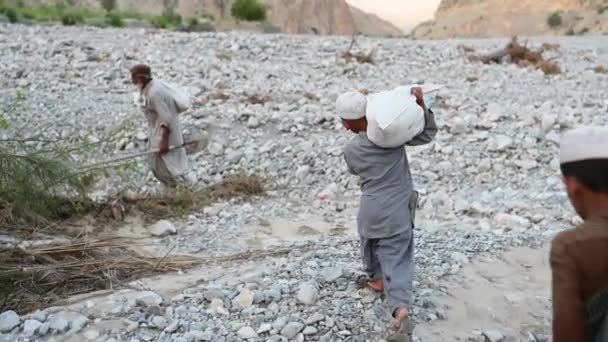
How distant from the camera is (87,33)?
1548 cm

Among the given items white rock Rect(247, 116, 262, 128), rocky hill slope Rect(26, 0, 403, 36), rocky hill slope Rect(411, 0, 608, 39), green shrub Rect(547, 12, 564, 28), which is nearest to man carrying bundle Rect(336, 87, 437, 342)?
white rock Rect(247, 116, 262, 128)

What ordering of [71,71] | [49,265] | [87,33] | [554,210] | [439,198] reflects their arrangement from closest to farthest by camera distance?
[49,265] → [554,210] → [439,198] → [71,71] → [87,33]

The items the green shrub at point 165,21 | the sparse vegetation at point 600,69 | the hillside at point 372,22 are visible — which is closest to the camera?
the sparse vegetation at point 600,69

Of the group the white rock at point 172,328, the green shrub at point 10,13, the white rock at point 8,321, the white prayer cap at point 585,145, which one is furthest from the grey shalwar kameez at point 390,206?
the green shrub at point 10,13

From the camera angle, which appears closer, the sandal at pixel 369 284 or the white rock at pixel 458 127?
the sandal at pixel 369 284

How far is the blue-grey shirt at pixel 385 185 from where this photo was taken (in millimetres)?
3172

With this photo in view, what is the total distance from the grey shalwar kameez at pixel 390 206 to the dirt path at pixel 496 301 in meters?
0.28

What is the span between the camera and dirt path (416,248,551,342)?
10.8 ft

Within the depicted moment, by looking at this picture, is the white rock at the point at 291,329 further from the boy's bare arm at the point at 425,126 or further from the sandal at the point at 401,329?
the boy's bare arm at the point at 425,126

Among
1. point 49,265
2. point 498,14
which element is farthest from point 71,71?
point 498,14

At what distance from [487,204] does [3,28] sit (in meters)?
13.2

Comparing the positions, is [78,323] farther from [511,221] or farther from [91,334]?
[511,221]

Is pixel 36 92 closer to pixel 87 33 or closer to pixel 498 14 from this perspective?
pixel 87 33

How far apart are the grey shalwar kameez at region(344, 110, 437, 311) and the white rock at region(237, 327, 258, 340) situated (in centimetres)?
60
